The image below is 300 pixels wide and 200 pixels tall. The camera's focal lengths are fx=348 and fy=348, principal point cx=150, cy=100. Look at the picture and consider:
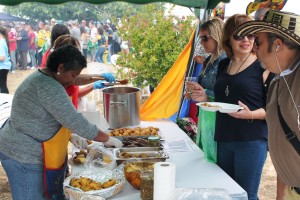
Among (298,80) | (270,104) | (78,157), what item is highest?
(298,80)

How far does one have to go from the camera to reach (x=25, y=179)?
6.27 feet

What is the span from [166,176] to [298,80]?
596mm

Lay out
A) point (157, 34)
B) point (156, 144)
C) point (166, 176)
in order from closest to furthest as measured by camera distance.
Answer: point (166, 176) → point (156, 144) → point (157, 34)

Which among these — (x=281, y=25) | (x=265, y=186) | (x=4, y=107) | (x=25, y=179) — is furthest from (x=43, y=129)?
(x=265, y=186)

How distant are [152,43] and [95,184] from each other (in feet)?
15.1

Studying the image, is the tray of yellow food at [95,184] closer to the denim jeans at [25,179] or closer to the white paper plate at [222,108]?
the denim jeans at [25,179]

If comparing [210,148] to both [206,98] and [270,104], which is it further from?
[270,104]

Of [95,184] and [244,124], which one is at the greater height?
[244,124]

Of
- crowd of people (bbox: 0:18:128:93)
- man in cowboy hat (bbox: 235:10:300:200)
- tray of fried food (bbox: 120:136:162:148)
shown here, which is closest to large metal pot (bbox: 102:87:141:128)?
tray of fried food (bbox: 120:136:162:148)

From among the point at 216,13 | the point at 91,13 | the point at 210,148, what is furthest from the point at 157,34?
the point at 91,13

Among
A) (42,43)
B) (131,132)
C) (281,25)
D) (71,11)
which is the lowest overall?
(42,43)

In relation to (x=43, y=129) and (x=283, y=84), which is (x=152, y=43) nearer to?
(x=43, y=129)

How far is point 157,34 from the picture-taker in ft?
19.6

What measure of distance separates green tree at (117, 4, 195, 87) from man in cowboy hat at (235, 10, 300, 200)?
177 inches
